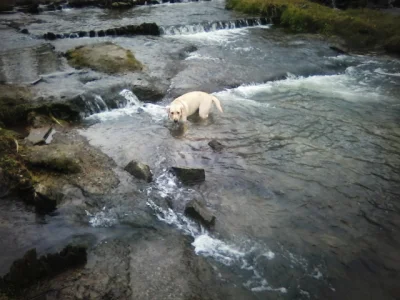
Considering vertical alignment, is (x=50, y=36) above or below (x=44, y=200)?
above

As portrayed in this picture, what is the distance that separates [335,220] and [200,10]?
20153 mm

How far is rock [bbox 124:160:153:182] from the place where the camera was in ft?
22.5

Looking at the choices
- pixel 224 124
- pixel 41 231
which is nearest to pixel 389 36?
pixel 224 124

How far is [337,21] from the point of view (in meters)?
18.6

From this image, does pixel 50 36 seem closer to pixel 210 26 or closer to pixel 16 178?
pixel 210 26

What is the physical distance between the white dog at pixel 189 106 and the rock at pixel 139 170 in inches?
83.0

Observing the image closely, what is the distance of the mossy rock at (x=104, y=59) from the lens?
12.0 metres

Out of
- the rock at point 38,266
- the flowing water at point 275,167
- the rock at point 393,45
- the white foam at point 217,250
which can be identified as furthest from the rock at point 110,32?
the rock at point 38,266

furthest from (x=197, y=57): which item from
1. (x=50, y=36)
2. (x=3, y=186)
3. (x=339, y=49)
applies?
(x=3, y=186)

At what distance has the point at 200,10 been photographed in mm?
23203

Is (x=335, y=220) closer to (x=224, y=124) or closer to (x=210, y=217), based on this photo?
(x=210, y=217)

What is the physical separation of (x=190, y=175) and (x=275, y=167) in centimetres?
193

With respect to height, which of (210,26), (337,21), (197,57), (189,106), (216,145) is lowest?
(216,145)

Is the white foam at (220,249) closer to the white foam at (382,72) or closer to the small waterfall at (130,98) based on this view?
the small waterfall at (130,98)
